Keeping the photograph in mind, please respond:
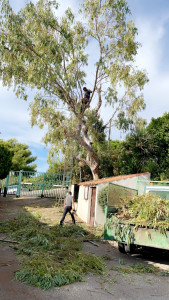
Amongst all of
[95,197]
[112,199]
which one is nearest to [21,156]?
[95,197]

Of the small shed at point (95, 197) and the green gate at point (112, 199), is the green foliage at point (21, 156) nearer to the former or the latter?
the small shed at point (95, 197)

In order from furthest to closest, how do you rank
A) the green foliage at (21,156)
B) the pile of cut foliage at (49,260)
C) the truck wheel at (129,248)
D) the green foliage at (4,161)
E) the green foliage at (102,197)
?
1. the green foliage at (21,156)
2. the green foliage at (4,161)
3. the green foliage at (102,197)
4. the truck wheel at (129,248)
5. the pile of cut foliage at (49,260)

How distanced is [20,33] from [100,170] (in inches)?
494

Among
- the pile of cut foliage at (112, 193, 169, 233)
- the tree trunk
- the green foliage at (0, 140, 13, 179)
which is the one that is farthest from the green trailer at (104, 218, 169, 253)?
the tree trunk

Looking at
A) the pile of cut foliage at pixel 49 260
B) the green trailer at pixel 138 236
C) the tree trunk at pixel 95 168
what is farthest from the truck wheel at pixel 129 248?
the tree trunk at pixel 95 168

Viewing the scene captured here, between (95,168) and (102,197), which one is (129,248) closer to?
(102,197)

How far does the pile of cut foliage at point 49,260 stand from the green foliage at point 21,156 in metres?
36.1

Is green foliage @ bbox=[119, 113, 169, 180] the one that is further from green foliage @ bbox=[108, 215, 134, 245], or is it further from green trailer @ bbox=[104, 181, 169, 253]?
green foliage @ bbox=[108, 215, 134, 245]

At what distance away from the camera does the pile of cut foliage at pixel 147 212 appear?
23.6 ft

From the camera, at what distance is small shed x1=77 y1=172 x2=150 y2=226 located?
46.2 ft

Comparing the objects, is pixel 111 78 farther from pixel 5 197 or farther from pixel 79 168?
pixel 5 197

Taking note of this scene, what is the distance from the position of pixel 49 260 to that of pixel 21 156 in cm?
4192

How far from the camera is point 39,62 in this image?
17.5 m

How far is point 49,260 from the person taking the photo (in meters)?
6.14
